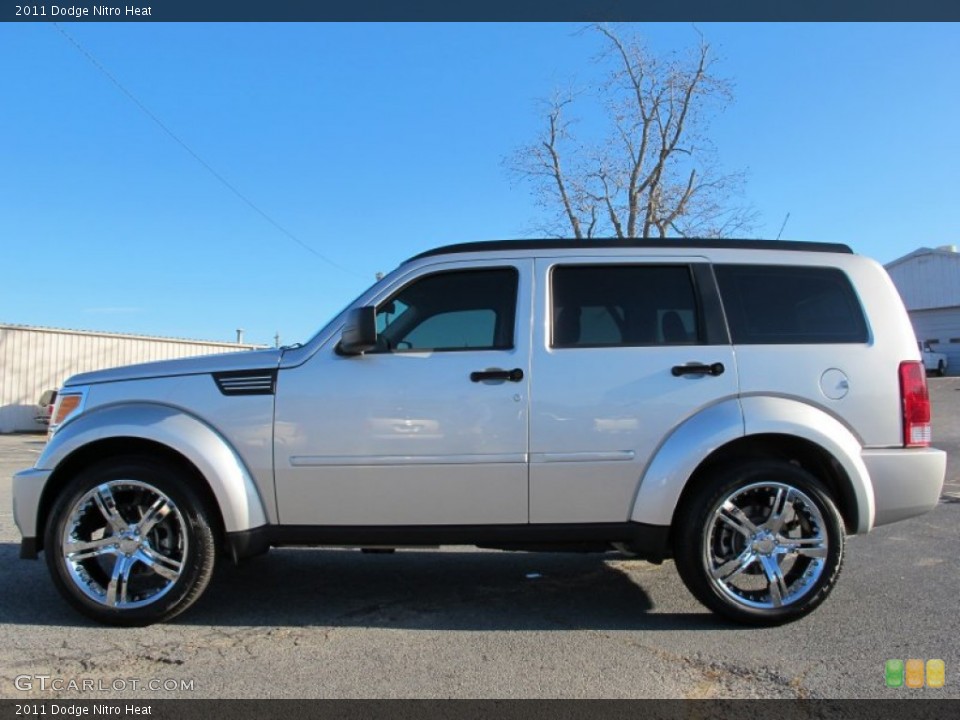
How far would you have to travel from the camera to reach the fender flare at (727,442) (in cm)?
374

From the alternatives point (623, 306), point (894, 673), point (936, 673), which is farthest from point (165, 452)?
point (936, 673)

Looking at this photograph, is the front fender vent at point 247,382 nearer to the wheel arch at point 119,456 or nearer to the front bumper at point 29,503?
the wheel arch at point 119,456

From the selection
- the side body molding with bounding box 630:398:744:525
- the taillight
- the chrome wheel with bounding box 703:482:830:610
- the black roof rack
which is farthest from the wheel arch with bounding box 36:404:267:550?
the taillight

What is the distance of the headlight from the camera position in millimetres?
3938

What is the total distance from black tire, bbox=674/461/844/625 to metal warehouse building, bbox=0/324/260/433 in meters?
17.0

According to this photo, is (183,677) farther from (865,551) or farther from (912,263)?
(912,263)

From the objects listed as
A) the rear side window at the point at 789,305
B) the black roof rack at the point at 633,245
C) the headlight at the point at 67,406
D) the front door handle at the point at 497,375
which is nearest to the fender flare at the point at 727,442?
the rear side window at the point at 789,305

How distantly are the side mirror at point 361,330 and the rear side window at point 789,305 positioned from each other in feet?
6.62

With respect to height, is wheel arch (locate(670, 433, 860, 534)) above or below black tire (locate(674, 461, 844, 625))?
above

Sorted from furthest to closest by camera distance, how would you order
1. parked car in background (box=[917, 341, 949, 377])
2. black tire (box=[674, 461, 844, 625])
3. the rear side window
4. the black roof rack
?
1. parked car in background (box=[917, 341, 949, 377])
2. the black roof rack
3. the rear side window
4. black tire (box=[674, 461, 844, 625])

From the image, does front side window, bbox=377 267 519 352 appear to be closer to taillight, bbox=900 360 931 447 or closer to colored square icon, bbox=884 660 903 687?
taillight, bbox=900 360 931 447

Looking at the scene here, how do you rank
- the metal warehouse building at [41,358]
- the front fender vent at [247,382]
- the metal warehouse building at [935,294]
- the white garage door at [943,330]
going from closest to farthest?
the front fender vent at [247,382] → the metal warehouse building at [41,358] → the white garage door at [943,330] → the metal warehouse building at [935,294]

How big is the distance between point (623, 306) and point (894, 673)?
224 cm

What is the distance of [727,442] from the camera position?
12.3 feet
